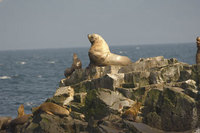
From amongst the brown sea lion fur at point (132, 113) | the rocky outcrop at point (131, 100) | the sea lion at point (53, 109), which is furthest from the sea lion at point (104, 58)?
the brown sea lion fur at point (132, 113)

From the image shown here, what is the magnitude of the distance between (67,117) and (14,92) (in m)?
22.8


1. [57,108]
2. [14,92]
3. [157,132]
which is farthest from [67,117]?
[14,92]

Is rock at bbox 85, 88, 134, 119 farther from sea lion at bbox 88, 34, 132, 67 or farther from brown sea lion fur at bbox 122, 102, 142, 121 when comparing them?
sea lion at bbox 88, 34, 132, 67

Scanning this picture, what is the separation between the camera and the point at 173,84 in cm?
1365

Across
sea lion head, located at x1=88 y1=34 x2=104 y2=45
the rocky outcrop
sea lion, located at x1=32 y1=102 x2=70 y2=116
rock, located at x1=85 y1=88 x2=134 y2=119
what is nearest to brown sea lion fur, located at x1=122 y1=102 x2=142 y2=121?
the rocky outcrop

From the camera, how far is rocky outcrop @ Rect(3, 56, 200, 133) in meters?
12.0

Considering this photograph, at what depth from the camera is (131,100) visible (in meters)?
13.6

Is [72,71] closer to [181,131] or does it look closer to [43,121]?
[43,121]

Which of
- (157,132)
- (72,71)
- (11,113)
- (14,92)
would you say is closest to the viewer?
(157,132)

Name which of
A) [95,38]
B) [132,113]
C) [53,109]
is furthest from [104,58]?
[132,113]

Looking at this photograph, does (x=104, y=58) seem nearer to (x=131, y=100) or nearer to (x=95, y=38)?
(x=95, y=38)

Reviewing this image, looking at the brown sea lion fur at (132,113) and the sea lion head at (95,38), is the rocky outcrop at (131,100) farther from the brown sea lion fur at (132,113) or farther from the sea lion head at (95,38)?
the sea lion head at (95,38)

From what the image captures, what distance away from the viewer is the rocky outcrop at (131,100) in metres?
12.0

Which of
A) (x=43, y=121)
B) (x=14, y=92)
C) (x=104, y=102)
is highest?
(x=104, y=102)
